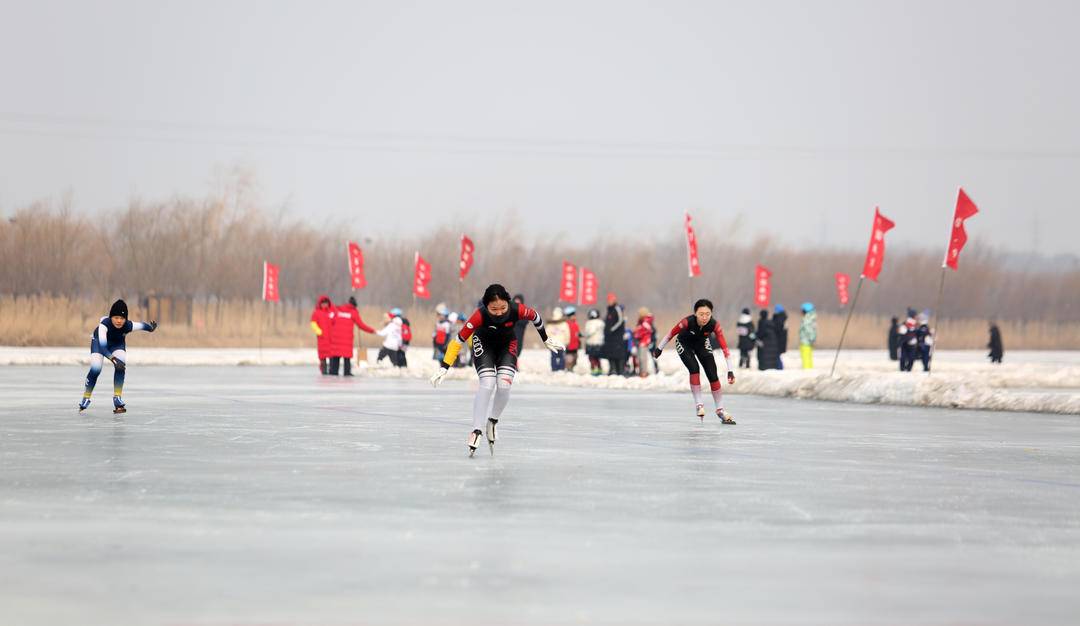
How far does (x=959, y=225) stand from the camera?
2886 cm

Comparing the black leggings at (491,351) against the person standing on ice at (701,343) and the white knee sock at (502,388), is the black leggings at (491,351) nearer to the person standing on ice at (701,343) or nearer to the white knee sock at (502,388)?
the white knee sock at (502,388)

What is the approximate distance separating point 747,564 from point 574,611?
158 centimetres

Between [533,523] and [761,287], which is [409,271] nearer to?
[761,287]

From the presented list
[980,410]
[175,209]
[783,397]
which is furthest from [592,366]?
[175,209]

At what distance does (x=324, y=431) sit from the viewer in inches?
661

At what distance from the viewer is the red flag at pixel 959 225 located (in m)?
28.4

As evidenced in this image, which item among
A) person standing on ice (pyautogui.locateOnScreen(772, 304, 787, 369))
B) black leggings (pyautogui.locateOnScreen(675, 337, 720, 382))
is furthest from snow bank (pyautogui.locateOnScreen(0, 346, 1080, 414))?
black leggings (pyautogui.locateOnScreen(675, 337, 720, 382))

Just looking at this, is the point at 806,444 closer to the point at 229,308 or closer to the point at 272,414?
the point at 272,414

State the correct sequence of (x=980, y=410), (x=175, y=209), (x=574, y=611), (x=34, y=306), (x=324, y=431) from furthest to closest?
(x=175, y=209) → (x=34, y=306) → (x=980, y=410) → (x=324, y=431) → (x=574, y=611)

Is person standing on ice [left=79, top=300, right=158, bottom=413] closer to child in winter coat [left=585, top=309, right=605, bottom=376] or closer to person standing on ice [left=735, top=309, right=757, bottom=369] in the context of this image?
child in winter coat [left=585, top=309, right=605, bottom=376]

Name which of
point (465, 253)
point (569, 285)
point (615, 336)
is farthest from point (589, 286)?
point (615, 336)

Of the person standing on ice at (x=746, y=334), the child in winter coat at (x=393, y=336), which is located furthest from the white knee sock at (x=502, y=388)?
the person standing on ice at (x=746, y=334)

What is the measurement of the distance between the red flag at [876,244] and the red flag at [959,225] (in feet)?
5.09

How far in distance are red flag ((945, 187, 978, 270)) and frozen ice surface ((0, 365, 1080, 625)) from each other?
10.9 m
